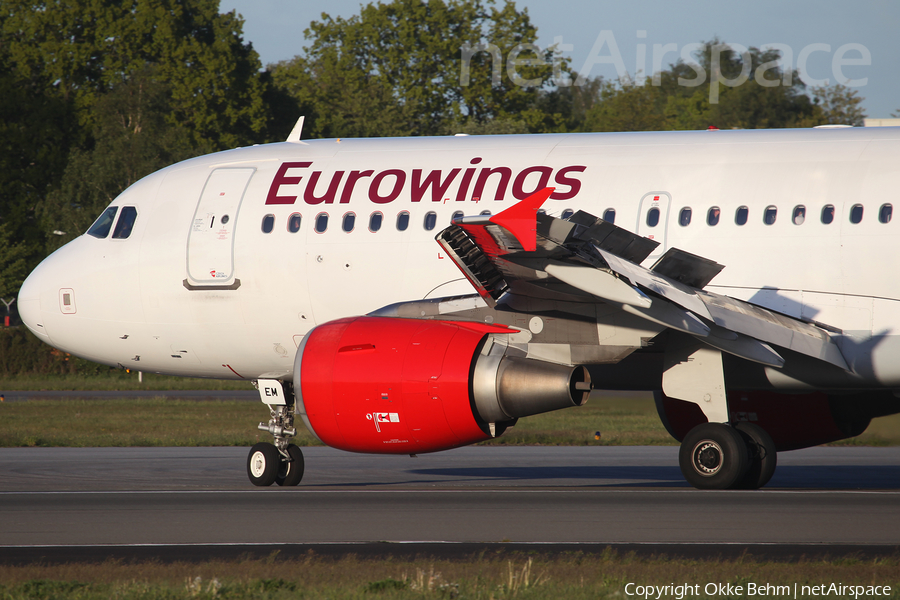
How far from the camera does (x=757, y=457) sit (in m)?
12.7

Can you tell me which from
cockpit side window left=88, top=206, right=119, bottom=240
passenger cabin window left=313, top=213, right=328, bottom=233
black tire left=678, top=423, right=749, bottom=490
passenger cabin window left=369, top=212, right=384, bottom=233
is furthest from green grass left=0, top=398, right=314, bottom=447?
black tire left=678, top=423, right=749, bottom=490

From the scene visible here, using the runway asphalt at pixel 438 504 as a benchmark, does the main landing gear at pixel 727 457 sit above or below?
above

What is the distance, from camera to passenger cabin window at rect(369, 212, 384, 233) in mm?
14602

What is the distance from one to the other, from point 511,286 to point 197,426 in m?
15.8

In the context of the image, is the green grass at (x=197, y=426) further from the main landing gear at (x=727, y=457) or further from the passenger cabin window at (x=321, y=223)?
the passenger cabin window at (x=321, y=223)

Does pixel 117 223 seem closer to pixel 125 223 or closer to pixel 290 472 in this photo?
pixel 125 223

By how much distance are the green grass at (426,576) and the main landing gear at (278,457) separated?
18.9 feet

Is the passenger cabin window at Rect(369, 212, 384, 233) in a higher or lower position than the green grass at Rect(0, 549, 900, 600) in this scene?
higher

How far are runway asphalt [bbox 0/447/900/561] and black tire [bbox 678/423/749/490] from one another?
26 centimetres

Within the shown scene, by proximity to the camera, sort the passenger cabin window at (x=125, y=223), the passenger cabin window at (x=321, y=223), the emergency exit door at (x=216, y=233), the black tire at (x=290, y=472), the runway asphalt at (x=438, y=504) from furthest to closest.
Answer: the passenger cabin window at (x=125, y=223) < the emergency exit door at (x=216, y=233) < the passenger cabin window at (x=321, y=223) < the black tire at (x=290, y=472) < the runway asphalt at (x=438, y=504)

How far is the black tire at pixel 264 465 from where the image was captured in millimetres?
14359

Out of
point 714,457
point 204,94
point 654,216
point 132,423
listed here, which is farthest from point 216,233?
point 204,94

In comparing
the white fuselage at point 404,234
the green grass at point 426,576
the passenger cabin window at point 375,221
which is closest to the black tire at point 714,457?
the white fuselage at point 404,234

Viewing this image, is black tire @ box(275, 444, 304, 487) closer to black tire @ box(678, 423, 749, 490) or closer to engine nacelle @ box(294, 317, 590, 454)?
engine nacelle @ box(294, 317, 590, 454)
